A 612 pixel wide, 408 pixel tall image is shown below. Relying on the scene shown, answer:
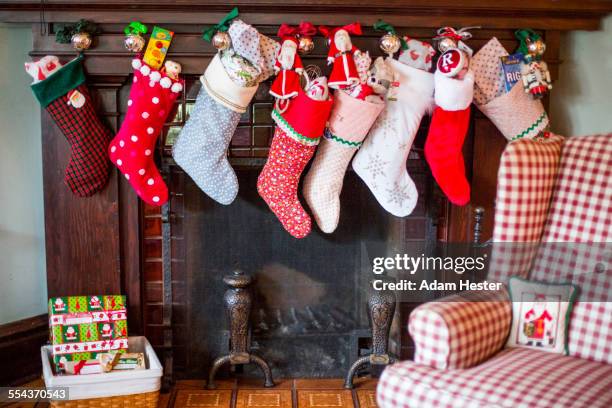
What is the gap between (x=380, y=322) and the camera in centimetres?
235

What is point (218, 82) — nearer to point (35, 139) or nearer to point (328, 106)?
point (328, 106)

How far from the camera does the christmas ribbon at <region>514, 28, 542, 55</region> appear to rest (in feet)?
7.38

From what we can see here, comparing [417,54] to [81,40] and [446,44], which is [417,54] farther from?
[81,40]

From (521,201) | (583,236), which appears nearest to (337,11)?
(521,201)

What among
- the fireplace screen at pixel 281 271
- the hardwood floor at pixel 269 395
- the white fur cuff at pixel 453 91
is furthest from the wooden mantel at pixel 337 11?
the hardwood floor at pixel 269 395

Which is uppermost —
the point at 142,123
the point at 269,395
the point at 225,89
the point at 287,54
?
the point at 287,54

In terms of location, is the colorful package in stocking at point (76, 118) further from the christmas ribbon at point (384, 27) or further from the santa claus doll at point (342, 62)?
the christmas ribbon at point (384, 27)

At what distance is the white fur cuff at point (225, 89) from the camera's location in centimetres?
211

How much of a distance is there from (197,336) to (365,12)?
131 cm

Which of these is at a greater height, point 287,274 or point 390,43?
point 390,43

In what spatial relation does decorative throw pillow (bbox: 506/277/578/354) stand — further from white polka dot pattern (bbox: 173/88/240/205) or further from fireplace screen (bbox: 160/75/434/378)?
white polka dot pattern (bbox: 173/88/240/205)

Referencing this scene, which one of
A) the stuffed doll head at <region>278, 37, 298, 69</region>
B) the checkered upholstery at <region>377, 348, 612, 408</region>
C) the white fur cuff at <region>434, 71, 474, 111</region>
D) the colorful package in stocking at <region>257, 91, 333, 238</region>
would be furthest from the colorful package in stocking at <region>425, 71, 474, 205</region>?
the checkered upholstery at <region>377, 348, 612, 408</region>

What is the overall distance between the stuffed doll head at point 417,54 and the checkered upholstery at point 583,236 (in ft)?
1.90

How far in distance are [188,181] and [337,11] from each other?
78cm
